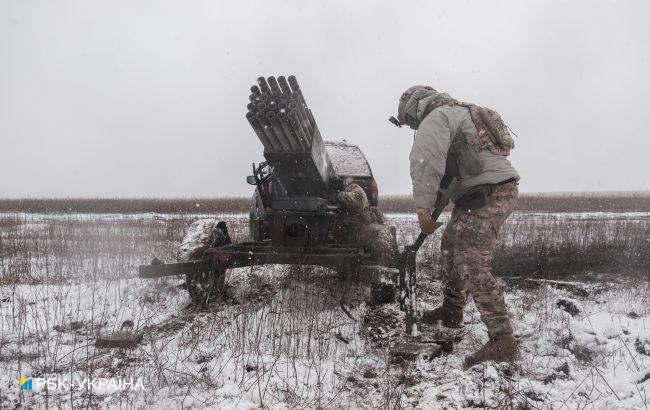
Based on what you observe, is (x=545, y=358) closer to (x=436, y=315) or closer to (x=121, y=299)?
(x=436, y=315)

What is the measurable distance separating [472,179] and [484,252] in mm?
594

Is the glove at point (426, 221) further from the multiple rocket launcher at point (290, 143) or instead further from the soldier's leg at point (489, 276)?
the multiple rocket launcher at point (290, 143)

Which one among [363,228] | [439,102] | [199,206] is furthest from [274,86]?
[199,206]

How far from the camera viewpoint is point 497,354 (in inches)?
118

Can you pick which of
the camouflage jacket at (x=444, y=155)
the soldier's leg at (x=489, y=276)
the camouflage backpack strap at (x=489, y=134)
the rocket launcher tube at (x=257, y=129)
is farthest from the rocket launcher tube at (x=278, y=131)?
the soldier's leg at (x=489, y=276)

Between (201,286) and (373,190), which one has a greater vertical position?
(373,190)


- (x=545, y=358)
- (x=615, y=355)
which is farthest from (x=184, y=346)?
(x=615, y=355)

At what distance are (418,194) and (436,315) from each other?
1450 millimetres

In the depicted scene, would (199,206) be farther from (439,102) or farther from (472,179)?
(472,179)

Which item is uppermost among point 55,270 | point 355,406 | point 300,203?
point 300,203

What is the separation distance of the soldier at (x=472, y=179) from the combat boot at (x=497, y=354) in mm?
71

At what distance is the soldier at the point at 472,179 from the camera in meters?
3.20

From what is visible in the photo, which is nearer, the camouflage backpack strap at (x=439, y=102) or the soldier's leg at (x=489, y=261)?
the soldier's leg at (x=489, y=261)

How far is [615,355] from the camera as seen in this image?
121 inches
